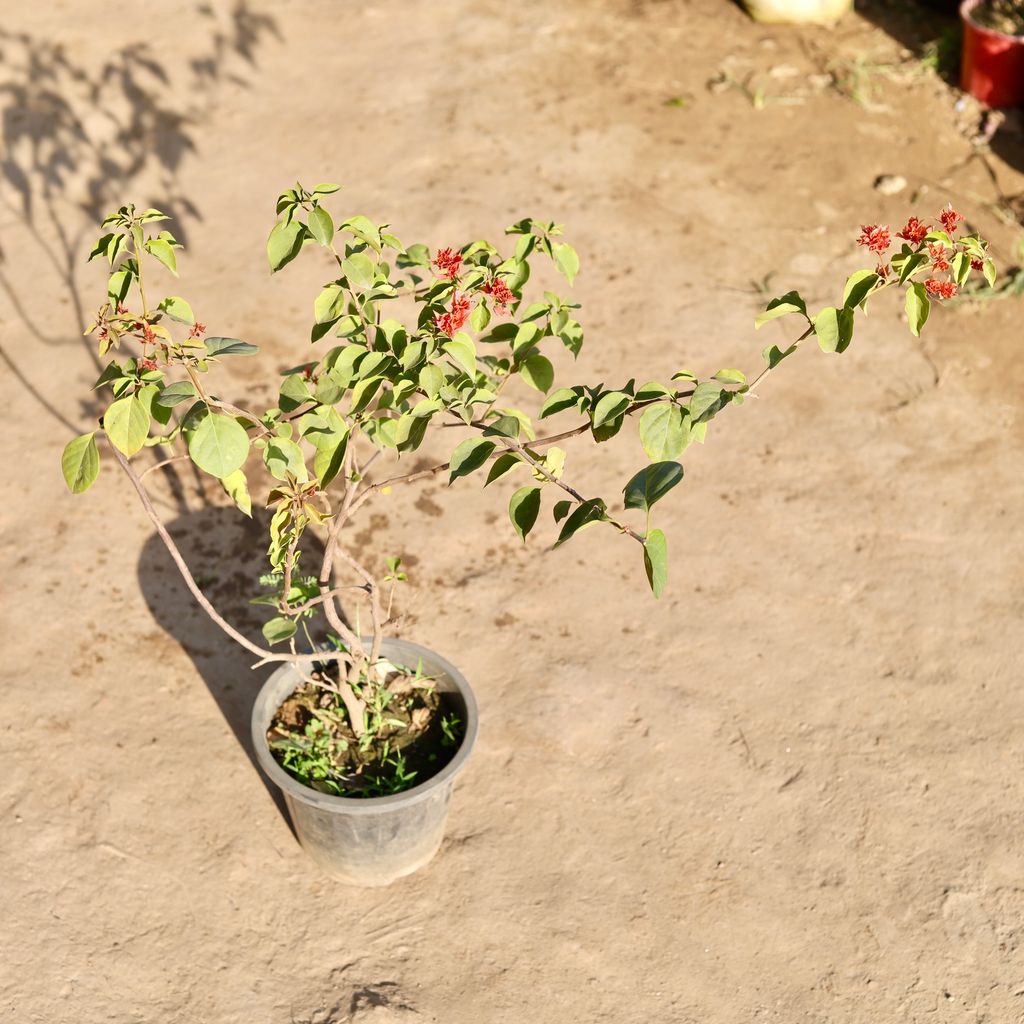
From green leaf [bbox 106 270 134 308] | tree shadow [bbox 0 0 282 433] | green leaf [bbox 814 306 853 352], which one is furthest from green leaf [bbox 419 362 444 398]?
tree shadow [bbox 0 0 282 433]

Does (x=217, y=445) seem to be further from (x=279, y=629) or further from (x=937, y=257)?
(x=937, y=257)

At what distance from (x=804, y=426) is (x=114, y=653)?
95.0 inches

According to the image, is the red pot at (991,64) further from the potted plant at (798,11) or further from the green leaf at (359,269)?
the green leaf at (359,269)

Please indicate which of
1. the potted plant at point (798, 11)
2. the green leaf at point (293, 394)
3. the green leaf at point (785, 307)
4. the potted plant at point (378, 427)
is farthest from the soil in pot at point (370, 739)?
the potted plant at point (798, 11)

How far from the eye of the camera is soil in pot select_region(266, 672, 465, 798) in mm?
3162

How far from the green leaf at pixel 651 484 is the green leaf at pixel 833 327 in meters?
0.38

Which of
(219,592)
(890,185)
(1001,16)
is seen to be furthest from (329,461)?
(1001,16)

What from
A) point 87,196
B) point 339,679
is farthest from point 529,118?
point 339,679

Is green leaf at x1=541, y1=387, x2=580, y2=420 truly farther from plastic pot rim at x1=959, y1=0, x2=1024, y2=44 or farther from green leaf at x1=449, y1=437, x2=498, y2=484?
plastic pot rim at x1=959, y1=0, x2=1024, y2=44

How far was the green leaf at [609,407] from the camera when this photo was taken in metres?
2.39

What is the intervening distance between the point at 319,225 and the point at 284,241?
74 millimetres

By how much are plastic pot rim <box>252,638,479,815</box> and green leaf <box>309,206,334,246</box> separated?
1.14 m

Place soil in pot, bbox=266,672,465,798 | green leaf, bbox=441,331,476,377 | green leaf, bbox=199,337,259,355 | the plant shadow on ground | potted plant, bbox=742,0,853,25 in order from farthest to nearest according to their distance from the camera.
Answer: potted plant, bbox=742,0,853,25 → the plant shadow on ground → soil in pot, bbox=266,672,465,798 → green leaf, bbox=199,337,259,355 → green leaf, bbox=441,331,476,377

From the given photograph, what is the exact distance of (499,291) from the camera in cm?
251
